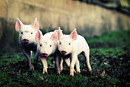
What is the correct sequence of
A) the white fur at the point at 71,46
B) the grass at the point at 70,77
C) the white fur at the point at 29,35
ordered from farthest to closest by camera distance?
the white fur at the point at 29,35 → the white fur at the point at 71,46 → the grass at the point at 70,77

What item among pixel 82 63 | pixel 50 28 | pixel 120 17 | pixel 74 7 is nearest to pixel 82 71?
pixel 82 63

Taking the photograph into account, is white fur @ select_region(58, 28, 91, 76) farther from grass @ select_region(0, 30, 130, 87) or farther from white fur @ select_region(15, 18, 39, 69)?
white fur @ select_region(15, 18, 39, 69)

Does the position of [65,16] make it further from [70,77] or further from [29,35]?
[70,77]

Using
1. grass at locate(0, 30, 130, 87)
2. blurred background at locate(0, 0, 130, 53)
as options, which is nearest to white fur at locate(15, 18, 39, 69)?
grass at locate(0, 30, 130, 87)

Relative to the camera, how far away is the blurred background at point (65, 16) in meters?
11.1

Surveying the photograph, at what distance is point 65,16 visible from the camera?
14727mm

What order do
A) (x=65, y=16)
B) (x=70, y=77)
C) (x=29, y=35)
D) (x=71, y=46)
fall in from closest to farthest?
(x=70, y=77), (x=71, y=46), (x=29, y=35), (x=65, y=16)

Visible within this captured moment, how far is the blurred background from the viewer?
11.1 metres

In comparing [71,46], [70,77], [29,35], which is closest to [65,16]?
[29,35]

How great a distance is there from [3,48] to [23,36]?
4771 millimetres

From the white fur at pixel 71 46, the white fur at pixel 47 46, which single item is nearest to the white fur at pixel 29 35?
the white fur at pixel 47 46

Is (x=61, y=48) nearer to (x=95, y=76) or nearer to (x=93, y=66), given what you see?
(x=95, y=76)

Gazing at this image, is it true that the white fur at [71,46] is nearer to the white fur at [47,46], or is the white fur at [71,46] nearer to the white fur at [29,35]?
the white fur at [47,46]

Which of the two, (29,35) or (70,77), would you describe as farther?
(29,35)
